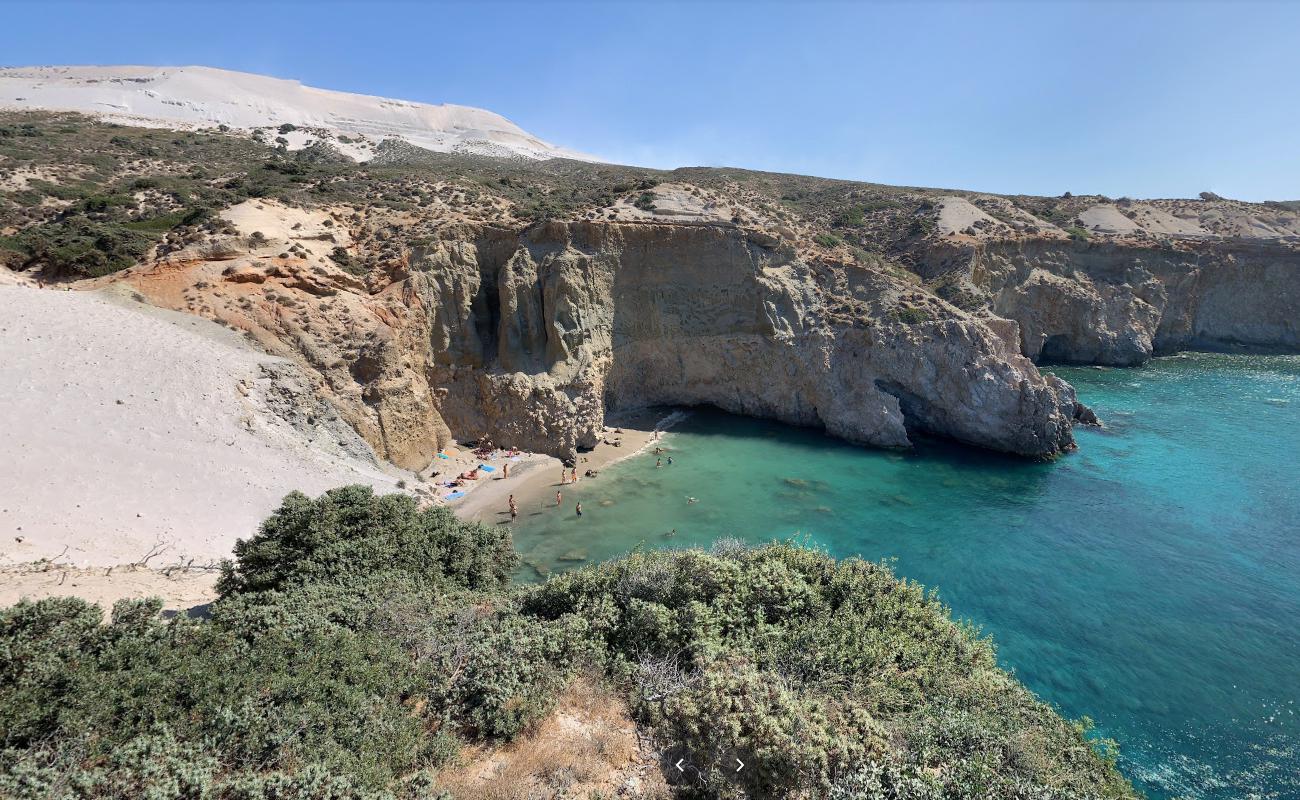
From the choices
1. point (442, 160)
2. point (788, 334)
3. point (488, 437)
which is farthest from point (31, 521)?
point (442, 160)

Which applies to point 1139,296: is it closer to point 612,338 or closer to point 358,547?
point 612,338

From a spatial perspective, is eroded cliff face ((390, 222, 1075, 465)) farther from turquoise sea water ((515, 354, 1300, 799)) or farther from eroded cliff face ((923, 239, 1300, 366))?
eroded cliff face ((923, 239, 1300, 366))

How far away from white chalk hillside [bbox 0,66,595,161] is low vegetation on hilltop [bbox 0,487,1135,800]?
49.9 m

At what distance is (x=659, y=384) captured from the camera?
1214 inches

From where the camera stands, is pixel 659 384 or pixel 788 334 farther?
pixel 659 384

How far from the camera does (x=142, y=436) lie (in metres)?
14.1

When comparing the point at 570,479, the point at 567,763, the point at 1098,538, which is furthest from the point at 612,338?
the point at 567,763

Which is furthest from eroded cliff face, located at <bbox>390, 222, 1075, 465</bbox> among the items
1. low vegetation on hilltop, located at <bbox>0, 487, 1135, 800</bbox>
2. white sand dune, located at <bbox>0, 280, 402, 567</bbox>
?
low vegetation on hilltop, located at <bbox>0, 487, 1135, 800</bbox>

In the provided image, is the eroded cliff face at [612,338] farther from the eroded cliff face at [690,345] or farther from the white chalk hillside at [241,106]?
the white chalk hillside at [241,106]

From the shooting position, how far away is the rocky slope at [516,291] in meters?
20.2

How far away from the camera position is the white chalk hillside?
45.4 meters

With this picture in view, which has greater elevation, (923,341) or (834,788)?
(923,341)

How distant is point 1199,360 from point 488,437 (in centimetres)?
5596

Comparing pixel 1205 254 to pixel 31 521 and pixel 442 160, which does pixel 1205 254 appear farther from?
pixel 31 521
